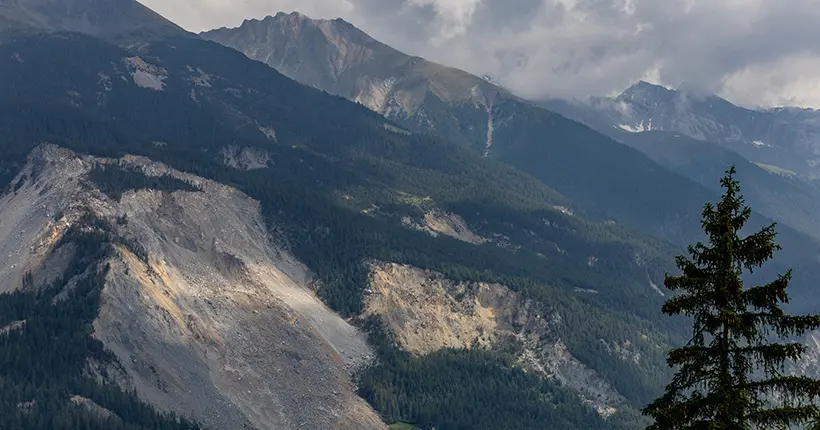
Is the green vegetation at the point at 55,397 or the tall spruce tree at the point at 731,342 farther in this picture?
the green vegetation at the point at 55,397

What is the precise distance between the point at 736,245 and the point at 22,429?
164039mm

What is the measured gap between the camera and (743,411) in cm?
3184

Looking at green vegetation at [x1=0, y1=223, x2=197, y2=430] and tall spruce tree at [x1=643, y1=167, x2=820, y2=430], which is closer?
tall spruce tree at [x1=643, y1=167, x2=820, y2=430]

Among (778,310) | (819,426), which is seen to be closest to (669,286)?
(778,310)

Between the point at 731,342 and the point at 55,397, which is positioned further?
the point at 55,397

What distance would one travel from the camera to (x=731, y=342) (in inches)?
1298

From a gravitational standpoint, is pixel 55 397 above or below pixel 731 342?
below

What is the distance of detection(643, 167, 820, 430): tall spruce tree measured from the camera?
31203 mm

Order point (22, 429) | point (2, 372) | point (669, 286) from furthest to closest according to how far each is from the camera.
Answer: point (2, 372), point (22, 429), point (669, 286)

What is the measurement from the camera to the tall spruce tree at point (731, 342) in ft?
102

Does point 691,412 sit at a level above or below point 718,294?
below

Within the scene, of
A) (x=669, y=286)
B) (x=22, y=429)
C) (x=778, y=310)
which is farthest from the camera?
(x=22, y=429)

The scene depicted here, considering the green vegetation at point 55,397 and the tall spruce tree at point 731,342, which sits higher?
the tall spruce tree at point 731,342

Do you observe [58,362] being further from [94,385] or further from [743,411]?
[743,411]
